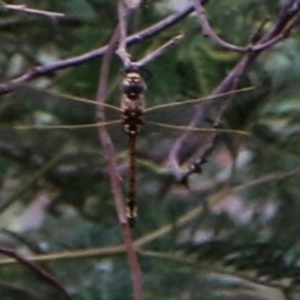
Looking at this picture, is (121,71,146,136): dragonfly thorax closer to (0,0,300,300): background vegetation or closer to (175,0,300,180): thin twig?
(175,0,300,180): thin twig

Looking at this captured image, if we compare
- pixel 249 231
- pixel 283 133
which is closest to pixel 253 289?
pixel 249 231

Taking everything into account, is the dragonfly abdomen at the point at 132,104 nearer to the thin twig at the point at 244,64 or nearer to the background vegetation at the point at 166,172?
the thin twig at the point at 244,64

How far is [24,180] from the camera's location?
189 centimetres

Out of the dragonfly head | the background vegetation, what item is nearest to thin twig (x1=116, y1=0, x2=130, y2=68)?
the dragonfly head

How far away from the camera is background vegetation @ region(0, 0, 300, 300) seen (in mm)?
1626

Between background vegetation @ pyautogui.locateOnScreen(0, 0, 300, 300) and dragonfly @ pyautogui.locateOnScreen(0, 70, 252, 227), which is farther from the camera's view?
background vegetation @ pyautogui.locateOnScreen(0, 0, 300, 300)

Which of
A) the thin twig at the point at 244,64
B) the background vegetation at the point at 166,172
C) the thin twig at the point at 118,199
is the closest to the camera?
the thin twig at the point at 118,199

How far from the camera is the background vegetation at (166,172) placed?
1.63 metres

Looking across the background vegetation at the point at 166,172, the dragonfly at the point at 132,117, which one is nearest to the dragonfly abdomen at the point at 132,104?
the dragonfly at the point at 132,117

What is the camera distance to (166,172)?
5.90 feet

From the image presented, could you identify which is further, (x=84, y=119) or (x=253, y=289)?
(x=253, y=289)

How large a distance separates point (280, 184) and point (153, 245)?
193 mm

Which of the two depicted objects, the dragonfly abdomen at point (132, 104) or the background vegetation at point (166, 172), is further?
the background vegetation at point (166, 172)

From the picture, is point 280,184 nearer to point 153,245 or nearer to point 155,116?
point 153,245
